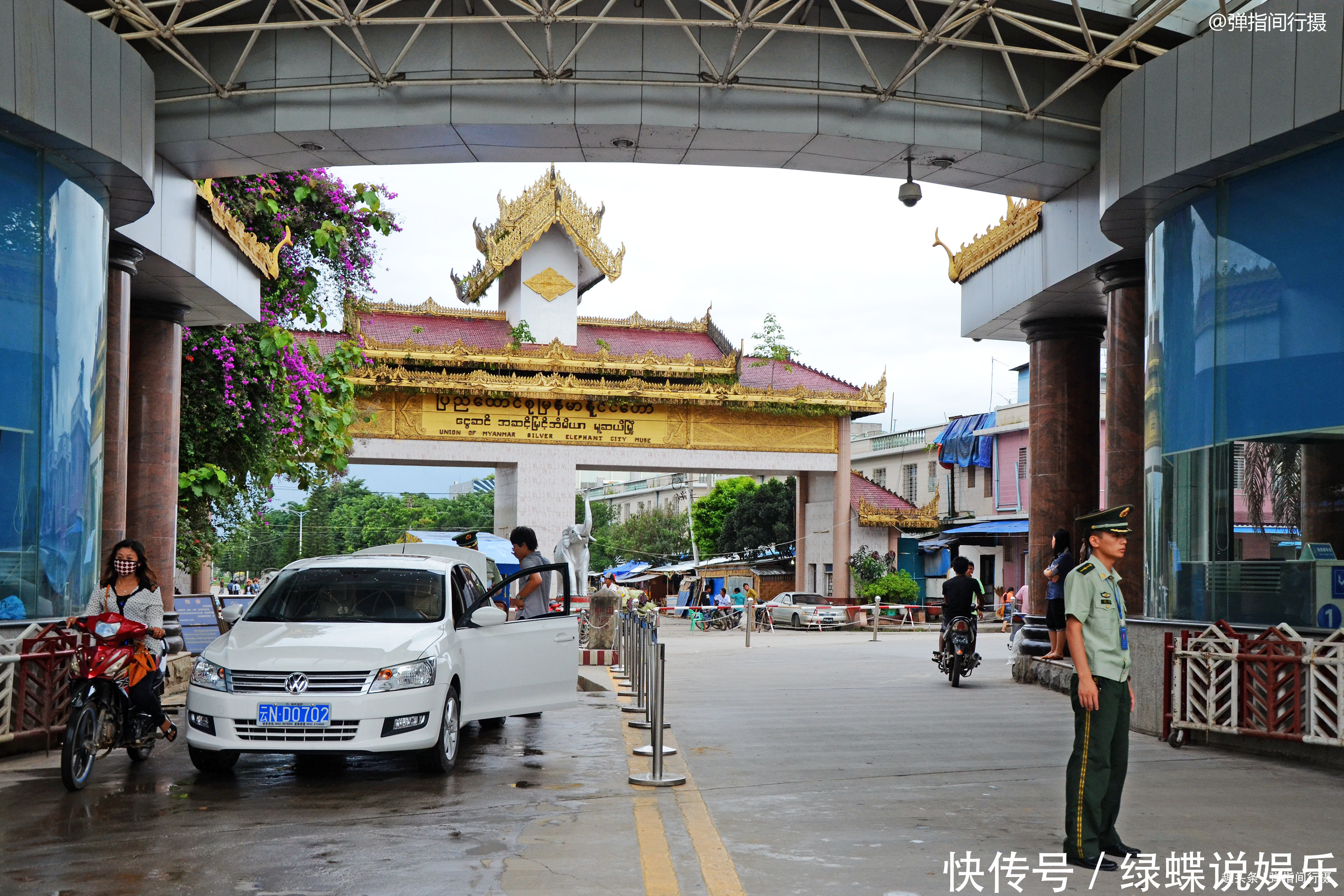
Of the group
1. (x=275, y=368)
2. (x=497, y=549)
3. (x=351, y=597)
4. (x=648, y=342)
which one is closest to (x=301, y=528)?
(x=648, y=342)

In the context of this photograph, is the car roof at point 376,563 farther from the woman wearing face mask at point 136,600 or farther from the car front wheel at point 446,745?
the car front wheel at point 446,745

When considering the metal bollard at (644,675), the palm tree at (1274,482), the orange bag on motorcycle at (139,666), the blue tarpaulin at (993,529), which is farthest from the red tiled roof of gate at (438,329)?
the palm tree at (1274,482)

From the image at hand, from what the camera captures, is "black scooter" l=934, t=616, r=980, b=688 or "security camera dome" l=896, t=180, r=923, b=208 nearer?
"security camera dome" l=896, t=180, r=923, b=208

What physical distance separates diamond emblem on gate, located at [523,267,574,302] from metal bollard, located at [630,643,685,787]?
87.9 ft

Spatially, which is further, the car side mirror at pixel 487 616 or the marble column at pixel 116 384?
the marble column at pixel 116 384

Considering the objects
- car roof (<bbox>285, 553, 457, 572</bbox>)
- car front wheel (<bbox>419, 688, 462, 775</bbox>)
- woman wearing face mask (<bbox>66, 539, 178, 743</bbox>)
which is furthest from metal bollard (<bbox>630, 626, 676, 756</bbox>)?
woman wearing face mask (<bbox>66, 539, 178, 743</bbox>)

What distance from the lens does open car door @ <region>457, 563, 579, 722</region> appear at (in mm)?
9141

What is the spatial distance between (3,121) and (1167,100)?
30.3 feet

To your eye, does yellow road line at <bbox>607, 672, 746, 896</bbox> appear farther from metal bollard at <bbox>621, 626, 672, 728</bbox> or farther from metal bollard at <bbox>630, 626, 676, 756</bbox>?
metal bollard at <bbox>621, 626, 672, 728</bbox>

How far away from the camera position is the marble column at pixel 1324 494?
939cm

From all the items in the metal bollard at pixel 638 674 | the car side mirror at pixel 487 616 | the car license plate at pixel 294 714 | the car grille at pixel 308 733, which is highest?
the car side mirror at pixel 487 616

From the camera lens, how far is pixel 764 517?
2071 inches

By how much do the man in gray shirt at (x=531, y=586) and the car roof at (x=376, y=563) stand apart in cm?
98

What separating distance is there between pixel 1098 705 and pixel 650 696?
19.5 ft
